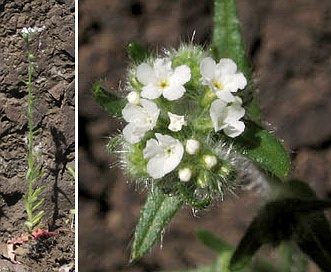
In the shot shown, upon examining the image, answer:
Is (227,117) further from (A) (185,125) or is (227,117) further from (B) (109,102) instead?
(B) (109,102)

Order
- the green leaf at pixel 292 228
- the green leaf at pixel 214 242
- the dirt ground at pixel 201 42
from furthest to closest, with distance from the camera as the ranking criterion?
the dirt ground at pixel 201 42
the green leaf at pixel 214 242
the green leaf at pixel 292 228

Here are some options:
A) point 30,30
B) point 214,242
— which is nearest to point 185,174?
point 214,242

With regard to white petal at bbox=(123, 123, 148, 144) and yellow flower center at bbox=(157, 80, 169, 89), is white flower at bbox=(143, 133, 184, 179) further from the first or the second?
yellow flower center at bbox=(157, 80, 169, 89)

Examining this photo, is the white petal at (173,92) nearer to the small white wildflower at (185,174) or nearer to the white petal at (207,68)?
the white petal at (207,68)

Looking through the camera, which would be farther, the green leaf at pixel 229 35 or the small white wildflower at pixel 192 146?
the green leaf at pixel 229 35

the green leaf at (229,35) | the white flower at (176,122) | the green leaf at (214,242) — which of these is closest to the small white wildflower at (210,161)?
the white flower at (176,122)

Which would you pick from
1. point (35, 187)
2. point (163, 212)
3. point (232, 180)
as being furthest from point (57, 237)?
point (232, 180)
